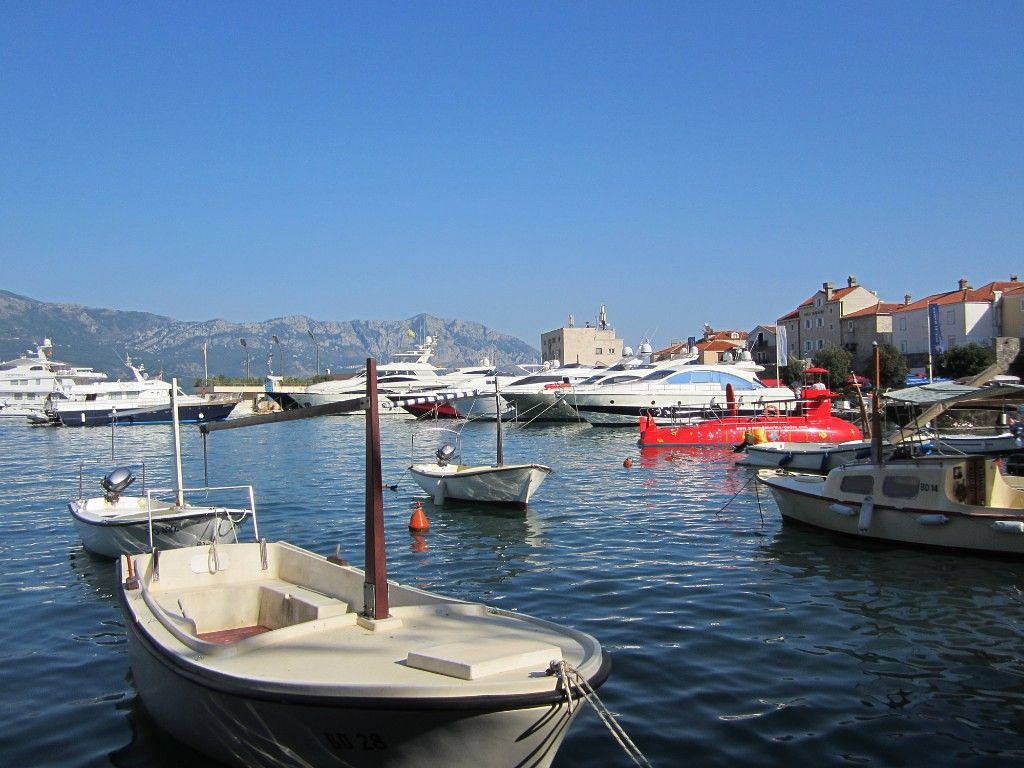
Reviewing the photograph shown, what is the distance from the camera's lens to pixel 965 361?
63.6 metres

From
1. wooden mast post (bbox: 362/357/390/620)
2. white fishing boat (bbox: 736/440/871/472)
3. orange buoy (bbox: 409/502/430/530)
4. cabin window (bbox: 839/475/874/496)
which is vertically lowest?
orange buoy (bbox: 409/502/430/530)

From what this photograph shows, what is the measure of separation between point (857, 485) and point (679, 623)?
23.1 feet

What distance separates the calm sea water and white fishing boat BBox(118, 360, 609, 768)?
1.02 m

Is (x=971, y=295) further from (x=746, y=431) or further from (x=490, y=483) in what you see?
(x=490, y=483)

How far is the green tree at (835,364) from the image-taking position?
72.6m

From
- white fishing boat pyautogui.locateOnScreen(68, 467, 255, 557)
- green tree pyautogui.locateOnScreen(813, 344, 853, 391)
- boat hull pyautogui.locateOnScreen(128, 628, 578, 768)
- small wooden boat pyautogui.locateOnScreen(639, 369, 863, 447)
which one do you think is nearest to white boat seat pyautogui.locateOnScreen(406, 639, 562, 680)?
boat hull pyautogui.locateOnScreen(128, 628, 578, 768)

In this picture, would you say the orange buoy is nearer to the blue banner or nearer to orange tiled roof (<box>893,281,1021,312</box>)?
the blue banner

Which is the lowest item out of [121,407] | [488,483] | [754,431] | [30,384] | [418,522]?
[418,522]

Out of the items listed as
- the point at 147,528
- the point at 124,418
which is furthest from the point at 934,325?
the point at 124,418

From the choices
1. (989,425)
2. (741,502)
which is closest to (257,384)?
(989,425)

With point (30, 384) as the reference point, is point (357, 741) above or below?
below

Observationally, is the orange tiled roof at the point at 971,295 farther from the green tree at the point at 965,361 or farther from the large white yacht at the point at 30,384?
the large white yacht at the point at 30,384

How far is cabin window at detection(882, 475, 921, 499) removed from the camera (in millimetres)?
15445

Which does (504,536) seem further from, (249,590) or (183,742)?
(183,742)
